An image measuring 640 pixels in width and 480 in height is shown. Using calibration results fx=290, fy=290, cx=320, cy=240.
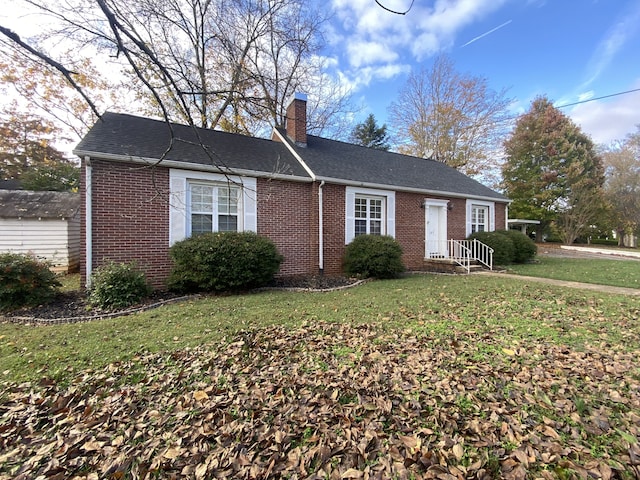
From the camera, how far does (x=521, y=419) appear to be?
2.23 m

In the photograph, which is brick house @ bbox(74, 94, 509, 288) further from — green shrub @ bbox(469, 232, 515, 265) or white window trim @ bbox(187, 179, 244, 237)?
green shrub @ bbox(469, 232, 515, 265)

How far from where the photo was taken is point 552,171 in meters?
24.4

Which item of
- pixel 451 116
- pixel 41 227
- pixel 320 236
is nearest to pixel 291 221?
pixel 320 236

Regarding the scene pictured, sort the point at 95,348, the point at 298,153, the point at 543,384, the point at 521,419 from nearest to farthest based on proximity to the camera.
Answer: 1. the point at 521,419
2. the point at 543,384
3. the point at 95,348
4. the point at 298,153

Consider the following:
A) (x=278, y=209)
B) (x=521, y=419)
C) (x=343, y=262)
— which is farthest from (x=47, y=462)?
(x=343, y=262)

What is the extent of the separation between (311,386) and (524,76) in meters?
15.6

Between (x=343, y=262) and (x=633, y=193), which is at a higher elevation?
(x=633, y=193)

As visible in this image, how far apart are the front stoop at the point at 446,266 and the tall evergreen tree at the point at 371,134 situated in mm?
18999

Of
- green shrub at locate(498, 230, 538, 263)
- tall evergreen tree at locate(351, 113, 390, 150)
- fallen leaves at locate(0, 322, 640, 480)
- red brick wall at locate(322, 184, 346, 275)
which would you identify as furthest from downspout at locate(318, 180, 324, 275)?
tall evergreen tree at locate(351, 113, 390, 150)

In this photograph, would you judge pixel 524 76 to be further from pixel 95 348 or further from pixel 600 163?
pixel 600 163

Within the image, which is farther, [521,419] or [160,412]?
[160,412]

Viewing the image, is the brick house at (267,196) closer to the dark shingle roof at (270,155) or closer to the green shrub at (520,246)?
the dark shingle roof at (270,155)

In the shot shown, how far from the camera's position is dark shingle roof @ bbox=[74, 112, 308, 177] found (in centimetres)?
707

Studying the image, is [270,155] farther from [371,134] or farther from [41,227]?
[371,134]
